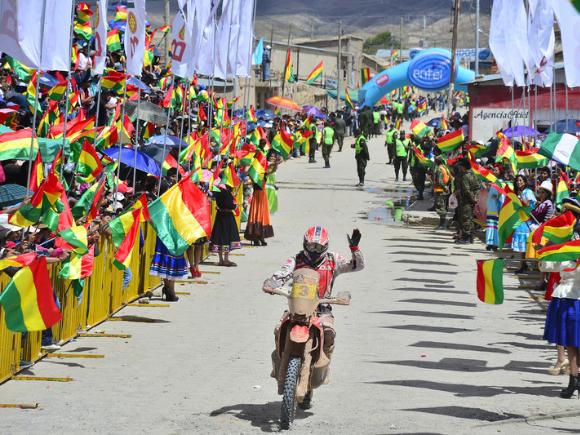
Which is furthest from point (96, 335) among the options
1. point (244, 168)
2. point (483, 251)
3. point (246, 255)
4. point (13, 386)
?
point (483, 251)

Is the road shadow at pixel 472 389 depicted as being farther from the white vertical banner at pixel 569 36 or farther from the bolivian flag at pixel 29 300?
the white vertical banner at pixel 569 36

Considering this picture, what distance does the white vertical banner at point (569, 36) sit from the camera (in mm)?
17609

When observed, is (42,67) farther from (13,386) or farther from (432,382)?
(432,382)

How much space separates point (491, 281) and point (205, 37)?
10501 millimetres

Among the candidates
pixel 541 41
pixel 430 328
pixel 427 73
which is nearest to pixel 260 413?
pixel 430 328

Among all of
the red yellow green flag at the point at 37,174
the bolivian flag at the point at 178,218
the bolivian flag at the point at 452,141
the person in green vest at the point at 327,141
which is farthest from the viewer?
the person in green vest at the point at 327,141

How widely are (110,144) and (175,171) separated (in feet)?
3.63

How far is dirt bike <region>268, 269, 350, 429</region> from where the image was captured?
10438 mm

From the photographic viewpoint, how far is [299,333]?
418 inches

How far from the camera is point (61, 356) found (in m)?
13.2

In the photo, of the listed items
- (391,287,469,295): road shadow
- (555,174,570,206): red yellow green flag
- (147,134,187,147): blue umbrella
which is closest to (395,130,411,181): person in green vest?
(147,134,187,147): blue umbrella

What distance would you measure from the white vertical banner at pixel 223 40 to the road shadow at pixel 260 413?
13505 millimetres

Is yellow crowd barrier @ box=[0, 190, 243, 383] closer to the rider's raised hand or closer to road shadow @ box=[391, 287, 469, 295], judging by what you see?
the rider's raised hand

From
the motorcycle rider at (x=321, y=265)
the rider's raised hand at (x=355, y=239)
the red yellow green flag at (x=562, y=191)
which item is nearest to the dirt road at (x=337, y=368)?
the motorcycle rider at (x=321, y=265)
